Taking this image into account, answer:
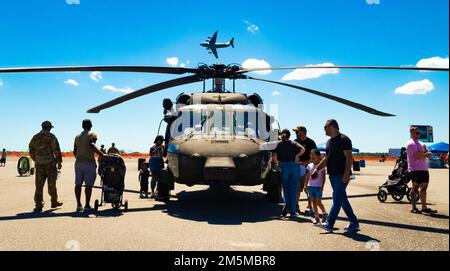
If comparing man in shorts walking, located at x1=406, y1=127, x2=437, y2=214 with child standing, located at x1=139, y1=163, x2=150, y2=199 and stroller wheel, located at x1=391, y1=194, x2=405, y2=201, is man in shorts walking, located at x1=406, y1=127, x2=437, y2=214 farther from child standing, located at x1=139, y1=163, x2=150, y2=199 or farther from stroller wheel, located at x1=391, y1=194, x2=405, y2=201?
child standing, located at x1=139, y1=163, x2=150, y2=199

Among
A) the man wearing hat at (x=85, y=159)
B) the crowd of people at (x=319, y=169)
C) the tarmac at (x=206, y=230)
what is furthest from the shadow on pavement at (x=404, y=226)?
the man wearing hat at (x=85, y=159)

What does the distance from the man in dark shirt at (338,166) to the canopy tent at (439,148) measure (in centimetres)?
3474

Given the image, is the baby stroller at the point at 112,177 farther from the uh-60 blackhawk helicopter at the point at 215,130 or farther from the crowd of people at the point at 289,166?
the uh-60 blackhawk helicopter at the point at 215,130

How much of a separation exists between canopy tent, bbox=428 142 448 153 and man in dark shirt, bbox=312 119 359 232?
34.7 meters

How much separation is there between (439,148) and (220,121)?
115 ft

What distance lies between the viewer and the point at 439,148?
33.4 metres

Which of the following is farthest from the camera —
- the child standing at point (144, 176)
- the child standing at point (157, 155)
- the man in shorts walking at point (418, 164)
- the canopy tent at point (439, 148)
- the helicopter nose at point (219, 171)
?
the canopy tent at point (439, 148)

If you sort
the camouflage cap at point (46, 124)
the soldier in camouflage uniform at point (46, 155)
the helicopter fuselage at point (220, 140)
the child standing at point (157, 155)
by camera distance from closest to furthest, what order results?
the helicopter fuselage at point (220, 140)
the soldier in camouflage uniform at point (46, 155)
the camouflage cap at point (46, 124)
the child standing at point (157, 155)

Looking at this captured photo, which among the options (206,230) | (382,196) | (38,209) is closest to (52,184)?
(38,209)

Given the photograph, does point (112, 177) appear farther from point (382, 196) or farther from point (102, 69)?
point (382, 196)

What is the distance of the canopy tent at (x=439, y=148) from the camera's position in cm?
3306

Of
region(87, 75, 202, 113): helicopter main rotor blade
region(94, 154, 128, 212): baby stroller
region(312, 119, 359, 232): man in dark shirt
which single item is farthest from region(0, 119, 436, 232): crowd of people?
region(87, 75, 202, 113): helicopter main rotor blade

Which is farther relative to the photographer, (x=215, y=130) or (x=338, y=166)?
(x=215, y=130)

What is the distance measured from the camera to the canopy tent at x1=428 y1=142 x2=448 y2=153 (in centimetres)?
3306
